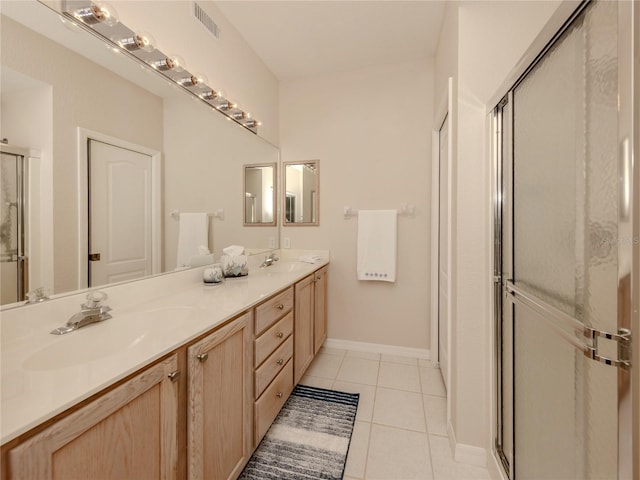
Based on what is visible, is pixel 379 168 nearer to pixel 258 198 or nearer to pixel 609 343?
pixel 258 198

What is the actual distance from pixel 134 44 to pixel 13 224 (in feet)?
2.93

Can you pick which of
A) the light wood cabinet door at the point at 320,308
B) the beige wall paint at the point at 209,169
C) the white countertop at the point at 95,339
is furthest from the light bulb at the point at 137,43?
the light wood cabinet door at the point at 320,308

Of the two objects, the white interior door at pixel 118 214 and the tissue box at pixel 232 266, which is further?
the tissue box at pixel 232 266

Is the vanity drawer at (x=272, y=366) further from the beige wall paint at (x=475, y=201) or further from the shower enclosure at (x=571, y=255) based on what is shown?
the shower enclosure at (x=571, y=255)

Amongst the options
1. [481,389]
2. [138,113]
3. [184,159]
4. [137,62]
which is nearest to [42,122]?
[138,113]

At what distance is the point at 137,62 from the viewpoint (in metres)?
1.31

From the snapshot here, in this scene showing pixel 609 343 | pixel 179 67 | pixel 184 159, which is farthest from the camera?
pixel 184 159

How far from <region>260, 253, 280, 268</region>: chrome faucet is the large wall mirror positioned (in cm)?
63

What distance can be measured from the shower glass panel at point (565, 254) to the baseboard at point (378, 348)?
1.27m

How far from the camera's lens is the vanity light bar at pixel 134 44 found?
1.07 meters

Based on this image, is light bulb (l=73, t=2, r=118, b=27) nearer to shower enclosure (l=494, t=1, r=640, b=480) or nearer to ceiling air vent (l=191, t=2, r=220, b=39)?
ceiling air vent (l=191, t=2, r=220, b=39)

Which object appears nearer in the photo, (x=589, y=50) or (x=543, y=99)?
(x=589, y=50)

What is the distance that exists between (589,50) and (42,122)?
1.68 m

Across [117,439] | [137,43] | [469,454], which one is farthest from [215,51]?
[469,454]
